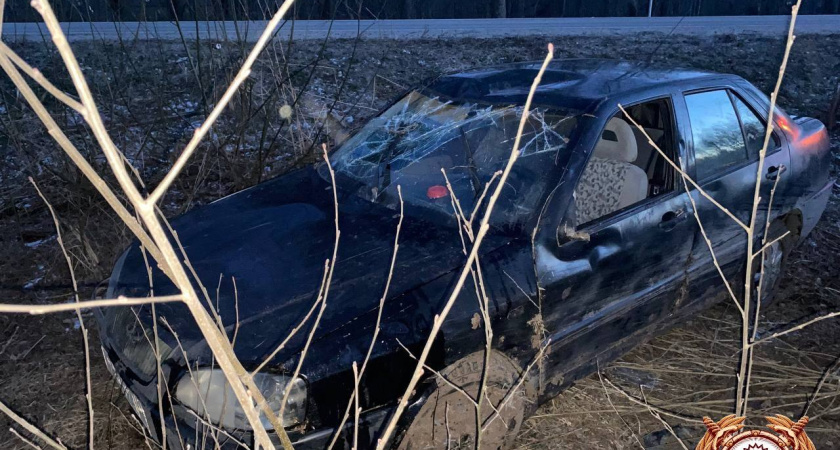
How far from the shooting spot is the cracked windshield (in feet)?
8.94

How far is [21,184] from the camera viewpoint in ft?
17.4

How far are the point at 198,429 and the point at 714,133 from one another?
277 centimetres

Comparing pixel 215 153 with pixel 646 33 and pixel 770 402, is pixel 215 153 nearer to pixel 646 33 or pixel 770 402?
pixel 770 402

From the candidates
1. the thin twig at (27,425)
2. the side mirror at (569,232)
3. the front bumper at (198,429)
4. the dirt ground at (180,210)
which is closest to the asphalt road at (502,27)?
the dirt ground at (180,210)

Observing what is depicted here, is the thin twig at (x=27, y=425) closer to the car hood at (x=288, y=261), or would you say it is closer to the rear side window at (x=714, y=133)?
the car hood at (x=288, y=261)

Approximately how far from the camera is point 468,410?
2424mm

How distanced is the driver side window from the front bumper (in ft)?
4.85

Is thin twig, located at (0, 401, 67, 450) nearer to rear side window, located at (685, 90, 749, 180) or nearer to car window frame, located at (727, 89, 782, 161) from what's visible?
rear side window, located at (685, 90, 749, 180)

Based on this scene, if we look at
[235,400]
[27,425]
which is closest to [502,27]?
[235,400]

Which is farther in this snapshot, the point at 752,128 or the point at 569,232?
the point at 752,128

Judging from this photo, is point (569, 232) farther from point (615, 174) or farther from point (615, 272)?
point (615, 174)

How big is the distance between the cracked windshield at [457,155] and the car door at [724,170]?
81cm

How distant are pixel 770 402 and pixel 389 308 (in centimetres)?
214

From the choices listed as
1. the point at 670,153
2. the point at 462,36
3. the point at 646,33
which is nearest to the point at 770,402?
the point at 670,153
